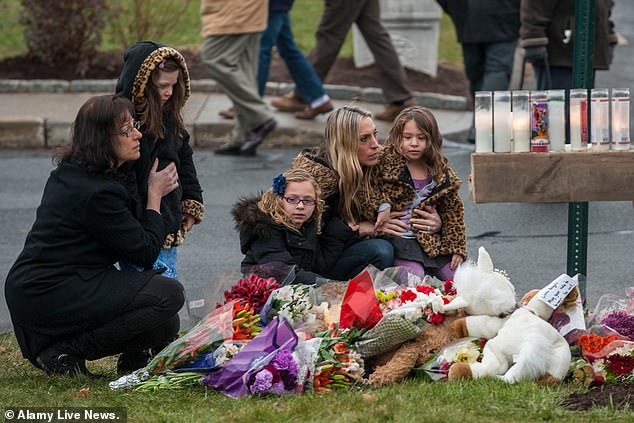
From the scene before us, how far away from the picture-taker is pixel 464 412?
13.3 feet

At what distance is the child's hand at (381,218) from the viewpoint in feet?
18.9

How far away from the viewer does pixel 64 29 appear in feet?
40.8

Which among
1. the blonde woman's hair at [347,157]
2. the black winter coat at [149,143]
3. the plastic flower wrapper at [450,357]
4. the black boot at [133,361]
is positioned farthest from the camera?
the blonde woman's hair at [347,157]

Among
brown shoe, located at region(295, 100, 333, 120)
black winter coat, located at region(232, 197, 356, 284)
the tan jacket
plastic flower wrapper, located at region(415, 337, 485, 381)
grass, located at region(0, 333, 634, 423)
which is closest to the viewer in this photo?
grass, located at region(0, 333, 634, 423)

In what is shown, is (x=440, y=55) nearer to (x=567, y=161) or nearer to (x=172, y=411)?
(x=567, y=161)

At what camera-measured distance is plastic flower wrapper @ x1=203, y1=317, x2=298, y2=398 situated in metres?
4.48

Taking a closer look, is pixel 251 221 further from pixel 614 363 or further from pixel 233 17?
pixel 233 17

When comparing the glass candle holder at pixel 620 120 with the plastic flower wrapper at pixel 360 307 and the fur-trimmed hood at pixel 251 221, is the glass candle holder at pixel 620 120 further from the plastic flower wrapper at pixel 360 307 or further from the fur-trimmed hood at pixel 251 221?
the fur-trimmed hood at pixel 251 221

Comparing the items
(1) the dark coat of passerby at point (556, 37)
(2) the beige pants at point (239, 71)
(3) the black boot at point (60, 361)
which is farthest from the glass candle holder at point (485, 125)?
(2) the beige pants at point (239, 71)

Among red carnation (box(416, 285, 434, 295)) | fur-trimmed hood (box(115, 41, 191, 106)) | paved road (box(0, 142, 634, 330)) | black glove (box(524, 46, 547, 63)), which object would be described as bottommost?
paved road (box(0, 142, 634, 330))

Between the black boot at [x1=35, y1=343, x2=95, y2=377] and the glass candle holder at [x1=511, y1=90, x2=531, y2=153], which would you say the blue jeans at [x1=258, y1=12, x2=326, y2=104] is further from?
the black boot at [x1=35, y1=343, x2=95, y2=377]

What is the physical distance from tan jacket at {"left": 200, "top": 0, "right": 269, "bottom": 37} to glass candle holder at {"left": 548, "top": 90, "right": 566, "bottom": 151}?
16.8 ft

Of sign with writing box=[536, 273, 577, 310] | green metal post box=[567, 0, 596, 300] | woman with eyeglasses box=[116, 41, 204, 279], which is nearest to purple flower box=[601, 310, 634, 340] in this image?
sign with writing box=[536, 273, 577, 310]

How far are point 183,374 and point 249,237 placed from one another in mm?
961
